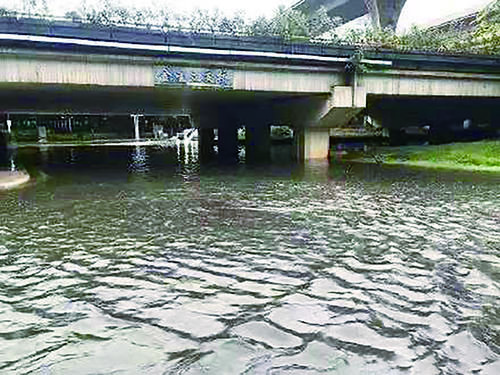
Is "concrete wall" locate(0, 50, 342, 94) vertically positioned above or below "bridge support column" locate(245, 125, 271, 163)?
above

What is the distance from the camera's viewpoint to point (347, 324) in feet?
14.6

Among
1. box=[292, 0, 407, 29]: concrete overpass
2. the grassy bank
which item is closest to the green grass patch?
the grassy bank

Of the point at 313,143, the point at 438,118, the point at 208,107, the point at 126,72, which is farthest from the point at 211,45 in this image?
the point at 438,118

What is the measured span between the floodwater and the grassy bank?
10208mm

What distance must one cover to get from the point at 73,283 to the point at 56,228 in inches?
136

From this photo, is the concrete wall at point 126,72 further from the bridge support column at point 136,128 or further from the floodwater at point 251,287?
the bridge support column at point 136,128

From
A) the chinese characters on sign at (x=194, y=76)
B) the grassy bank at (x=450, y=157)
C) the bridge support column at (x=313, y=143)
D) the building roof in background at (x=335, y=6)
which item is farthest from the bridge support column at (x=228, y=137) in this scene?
the building roof in background at (x=335, y=6)

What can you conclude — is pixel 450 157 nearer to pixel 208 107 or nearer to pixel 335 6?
pixel 208 107

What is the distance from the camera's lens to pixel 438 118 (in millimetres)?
35094

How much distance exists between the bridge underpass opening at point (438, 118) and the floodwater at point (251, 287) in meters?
23.5

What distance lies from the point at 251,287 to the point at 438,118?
111 ft

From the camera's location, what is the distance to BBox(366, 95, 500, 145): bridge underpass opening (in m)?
32.4

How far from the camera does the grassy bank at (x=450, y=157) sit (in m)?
20.4

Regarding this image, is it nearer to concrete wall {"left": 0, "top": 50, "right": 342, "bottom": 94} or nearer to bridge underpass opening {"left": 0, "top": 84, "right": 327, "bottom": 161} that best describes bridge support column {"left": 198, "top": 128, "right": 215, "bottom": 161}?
bridge underpass opening {"left": 0, "top": 84, "right": 327, "bottom": 161}
